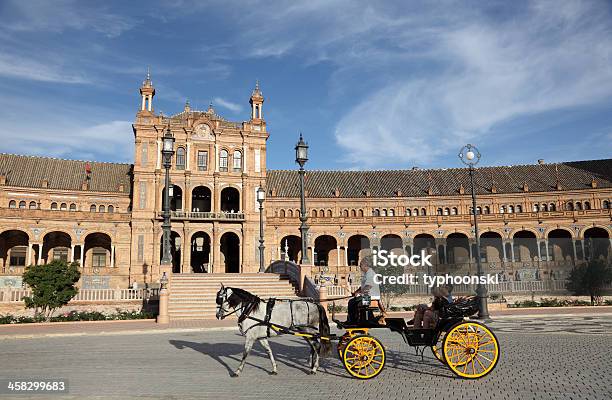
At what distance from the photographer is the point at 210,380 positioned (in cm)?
894

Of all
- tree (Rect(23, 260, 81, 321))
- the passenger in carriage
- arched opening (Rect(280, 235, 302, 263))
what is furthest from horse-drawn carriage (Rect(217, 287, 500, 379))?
arched opening (Rect(280, 235, 302, 263))

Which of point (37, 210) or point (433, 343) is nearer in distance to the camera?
point (433, 343)

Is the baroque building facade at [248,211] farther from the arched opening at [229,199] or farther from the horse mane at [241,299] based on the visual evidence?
the horse mane at [241,299]

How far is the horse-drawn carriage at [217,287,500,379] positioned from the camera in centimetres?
881

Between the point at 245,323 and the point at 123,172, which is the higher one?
the point at 123,172

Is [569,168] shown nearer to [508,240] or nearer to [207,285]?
[508,240]

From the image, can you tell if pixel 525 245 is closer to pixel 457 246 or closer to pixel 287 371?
pixel 457 246

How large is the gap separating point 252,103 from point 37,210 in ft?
87.2

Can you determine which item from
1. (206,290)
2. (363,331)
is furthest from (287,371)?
(206,290)

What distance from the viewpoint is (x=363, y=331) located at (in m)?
9.20

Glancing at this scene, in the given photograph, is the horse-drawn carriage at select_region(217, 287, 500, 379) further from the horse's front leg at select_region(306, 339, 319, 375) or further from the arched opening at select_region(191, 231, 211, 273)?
the arched opening at select_region(191, 231, 211, 273)

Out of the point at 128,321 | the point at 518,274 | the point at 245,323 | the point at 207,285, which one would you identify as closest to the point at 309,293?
the point at 207,285

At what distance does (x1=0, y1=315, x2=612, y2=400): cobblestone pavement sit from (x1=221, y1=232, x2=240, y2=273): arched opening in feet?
124

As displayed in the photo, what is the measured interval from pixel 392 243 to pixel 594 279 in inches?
1066
